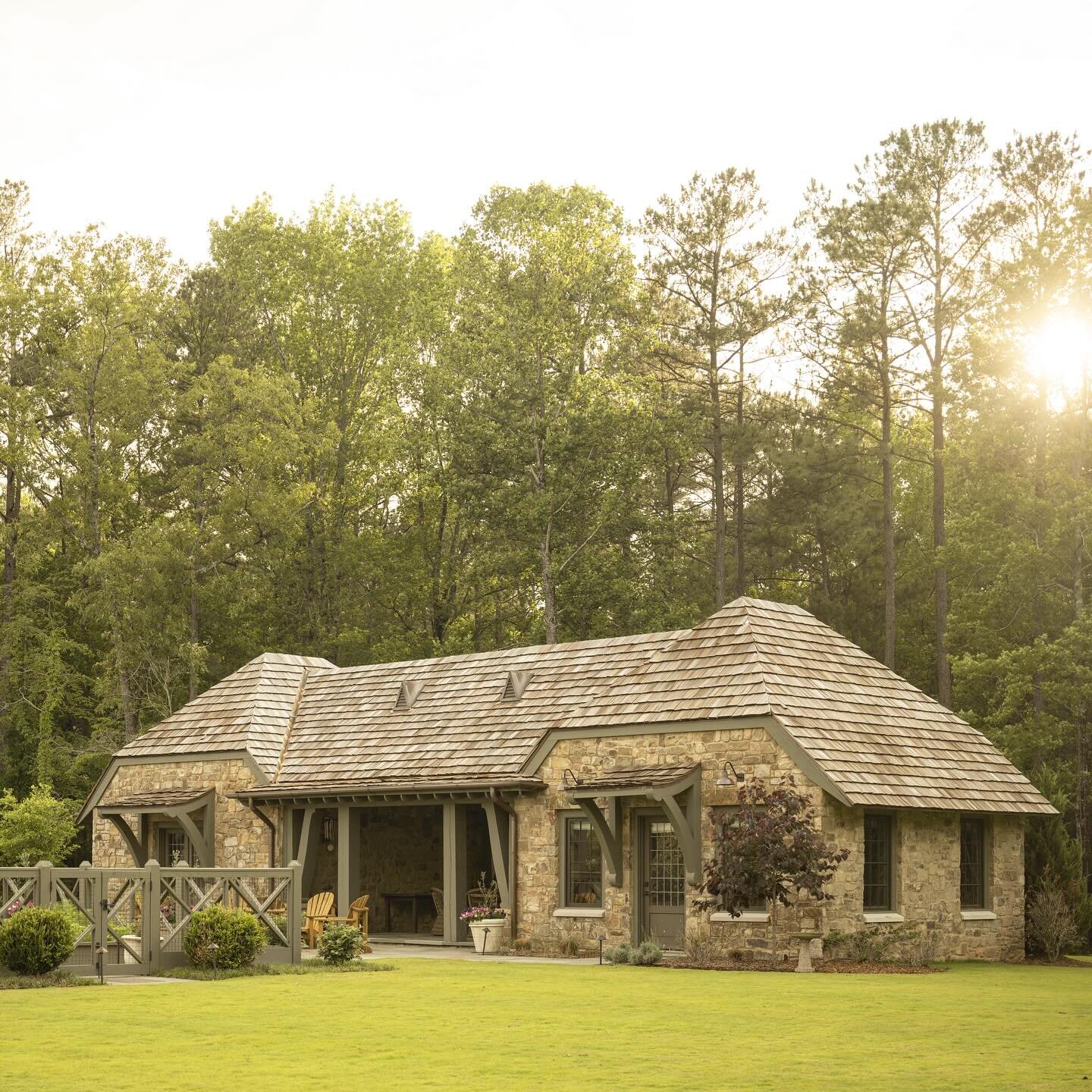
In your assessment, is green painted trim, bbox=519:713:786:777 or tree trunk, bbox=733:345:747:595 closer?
green painted trim, bbox=519:713:786:777

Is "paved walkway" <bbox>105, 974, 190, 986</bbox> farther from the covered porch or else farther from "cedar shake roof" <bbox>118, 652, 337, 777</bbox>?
"cedar shake roof" <bbox>118, 652, 337, 777</bbox>

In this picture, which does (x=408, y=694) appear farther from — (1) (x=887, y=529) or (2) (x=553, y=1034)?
Answer: (2) (x=553, y=1034)

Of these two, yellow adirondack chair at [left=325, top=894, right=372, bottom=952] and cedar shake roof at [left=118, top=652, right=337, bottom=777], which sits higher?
cedar shake roof at [left=118, top=652, right=337, bottom=777]

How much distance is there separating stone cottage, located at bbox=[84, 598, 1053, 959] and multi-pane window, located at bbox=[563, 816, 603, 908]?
34 mm

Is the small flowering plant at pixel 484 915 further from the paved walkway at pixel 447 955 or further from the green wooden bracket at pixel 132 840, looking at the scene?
the green wooden bracket at pixel 132 840

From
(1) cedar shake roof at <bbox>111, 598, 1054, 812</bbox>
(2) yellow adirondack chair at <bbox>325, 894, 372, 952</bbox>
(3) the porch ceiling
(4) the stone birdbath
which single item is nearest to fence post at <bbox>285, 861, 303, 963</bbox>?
(2) yellow adirondack chair at <bbox>325, 894, 372, 952</bbox>

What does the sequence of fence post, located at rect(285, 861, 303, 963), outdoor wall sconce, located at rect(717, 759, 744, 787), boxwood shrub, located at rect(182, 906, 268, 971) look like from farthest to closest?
outdoor wall sconce, located at rect(717, 759, 744, 787) < fence post, located at rect(285, 861, 303, 963) < boxwood shrub, located at rect(182, 906, 268, 971)

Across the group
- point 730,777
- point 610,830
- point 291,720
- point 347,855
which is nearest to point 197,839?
point 291,720

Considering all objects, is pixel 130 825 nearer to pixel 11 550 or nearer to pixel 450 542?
pixel 11 550

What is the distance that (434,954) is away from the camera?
2239 centimetres

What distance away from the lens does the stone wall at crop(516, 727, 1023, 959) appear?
2019cm

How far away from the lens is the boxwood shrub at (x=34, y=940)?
16.3m

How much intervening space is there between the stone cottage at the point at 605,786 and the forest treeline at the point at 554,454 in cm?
951

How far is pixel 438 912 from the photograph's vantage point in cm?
2680
